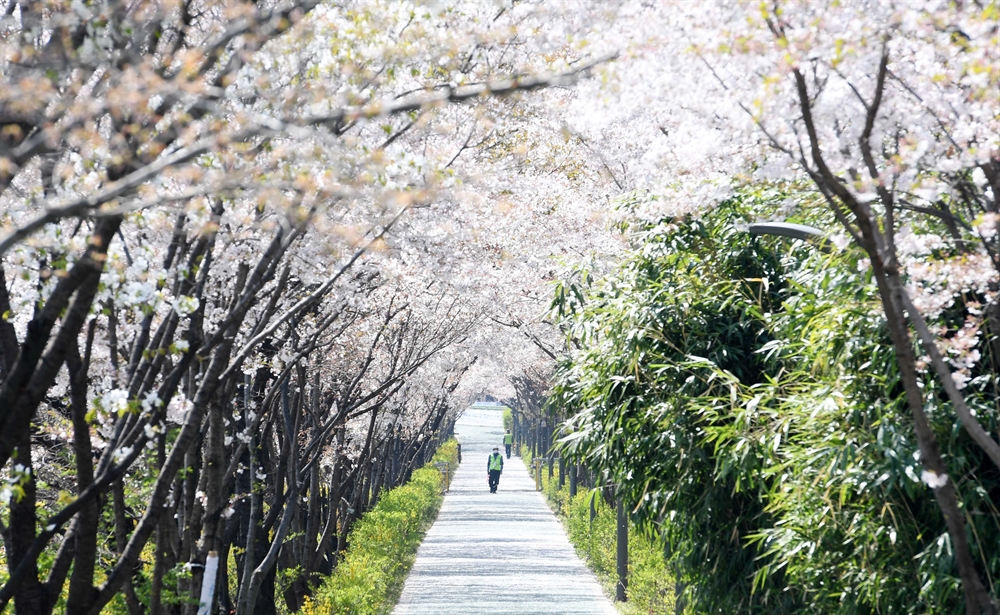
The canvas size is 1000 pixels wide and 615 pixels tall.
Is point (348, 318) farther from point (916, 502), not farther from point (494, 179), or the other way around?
point (916, 502)

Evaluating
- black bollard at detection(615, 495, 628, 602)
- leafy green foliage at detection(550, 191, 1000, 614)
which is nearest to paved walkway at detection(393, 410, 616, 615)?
black bollard at detection(615, 495, 628, 602)

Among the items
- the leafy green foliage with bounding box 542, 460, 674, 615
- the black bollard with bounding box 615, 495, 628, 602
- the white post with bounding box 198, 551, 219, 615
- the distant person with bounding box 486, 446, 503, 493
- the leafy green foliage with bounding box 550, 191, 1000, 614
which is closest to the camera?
the leafy green foliage with bounding box 550, 191, 1000, 614

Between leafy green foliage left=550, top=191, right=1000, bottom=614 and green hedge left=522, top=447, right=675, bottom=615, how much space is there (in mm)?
1000

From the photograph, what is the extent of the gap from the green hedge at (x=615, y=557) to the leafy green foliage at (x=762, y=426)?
3.28 ft

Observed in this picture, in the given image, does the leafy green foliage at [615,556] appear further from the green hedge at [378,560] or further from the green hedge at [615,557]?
the green hedge at [378,560]

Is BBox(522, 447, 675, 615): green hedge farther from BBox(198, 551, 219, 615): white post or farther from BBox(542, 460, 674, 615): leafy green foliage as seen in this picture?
BBox(198, 551, 219, 615): white post

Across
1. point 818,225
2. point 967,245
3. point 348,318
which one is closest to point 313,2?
point 967,245

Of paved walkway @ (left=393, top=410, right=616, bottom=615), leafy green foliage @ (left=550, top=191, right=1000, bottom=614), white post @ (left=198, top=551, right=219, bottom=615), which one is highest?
leafy green foliage @ (left=550, top=191, right=1000, bottom=614)

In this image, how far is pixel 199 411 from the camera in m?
5.04

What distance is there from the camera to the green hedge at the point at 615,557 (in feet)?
40.6

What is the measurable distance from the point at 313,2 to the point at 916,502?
15.0 feet

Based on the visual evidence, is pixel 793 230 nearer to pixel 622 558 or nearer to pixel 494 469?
pixel 622 558

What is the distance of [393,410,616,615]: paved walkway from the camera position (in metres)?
14.5

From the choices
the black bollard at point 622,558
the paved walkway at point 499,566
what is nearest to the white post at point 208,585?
the paved walkway at point 499,566
